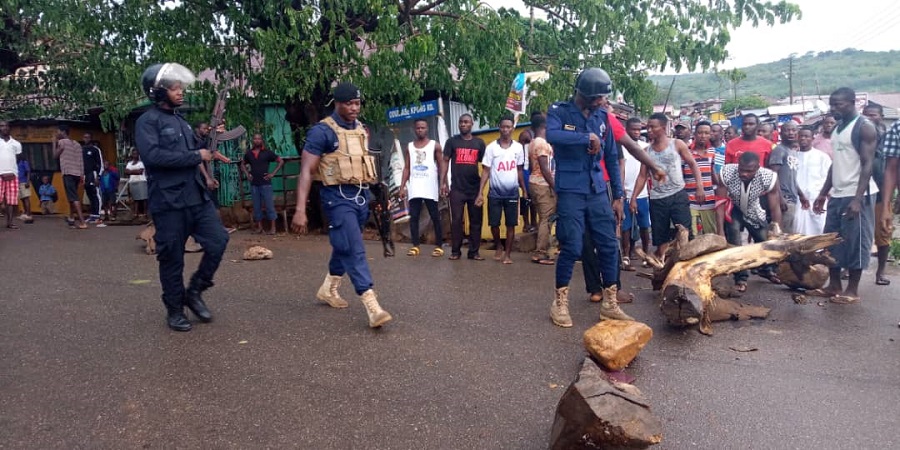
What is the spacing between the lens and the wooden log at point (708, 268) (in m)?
4.51

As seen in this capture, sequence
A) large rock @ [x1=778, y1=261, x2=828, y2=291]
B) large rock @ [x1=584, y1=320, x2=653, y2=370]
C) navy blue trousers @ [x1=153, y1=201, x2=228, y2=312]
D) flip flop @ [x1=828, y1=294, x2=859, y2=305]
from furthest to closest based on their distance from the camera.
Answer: large rock @ [x1=778, y1=261, x2=828, y2=291]
flip flop @ [x1=828, y1=294, x2=859, y2=305]
navy blue trousers @ [x1=153, y1=201, x2=228, y2=312]
large rock @ [x1=584, y1=320, x2=653, y2=370]

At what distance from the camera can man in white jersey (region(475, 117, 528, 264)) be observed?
7.53 meters

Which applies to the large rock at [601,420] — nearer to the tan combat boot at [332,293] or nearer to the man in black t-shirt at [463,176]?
the tan combat boot at [332,293]

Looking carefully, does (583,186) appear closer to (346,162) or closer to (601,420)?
(346,162)

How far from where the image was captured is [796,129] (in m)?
7.40

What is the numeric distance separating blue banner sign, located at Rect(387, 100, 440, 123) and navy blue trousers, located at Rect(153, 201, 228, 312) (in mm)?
6699

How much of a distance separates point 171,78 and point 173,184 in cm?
70

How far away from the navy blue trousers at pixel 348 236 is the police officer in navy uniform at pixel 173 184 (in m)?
0.81

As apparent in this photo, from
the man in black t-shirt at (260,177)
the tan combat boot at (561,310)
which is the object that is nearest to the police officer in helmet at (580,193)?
the tan combat boot at (561,310)

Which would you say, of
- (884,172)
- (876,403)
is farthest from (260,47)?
(876,403)

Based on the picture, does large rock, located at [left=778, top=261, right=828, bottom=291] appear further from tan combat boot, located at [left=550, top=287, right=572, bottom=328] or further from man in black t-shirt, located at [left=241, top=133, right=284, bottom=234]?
man in black t-shirt, located at [left=241, top=133, right=284, bottom=234]

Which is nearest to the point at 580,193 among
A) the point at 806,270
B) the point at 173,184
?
the point at 806,270

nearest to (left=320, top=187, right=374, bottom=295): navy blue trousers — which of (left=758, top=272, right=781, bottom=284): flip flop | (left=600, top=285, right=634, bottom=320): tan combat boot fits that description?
(left=600, top=285, right=634, bottom=320): tan combat boot

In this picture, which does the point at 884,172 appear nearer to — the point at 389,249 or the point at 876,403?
the point at 876,403
